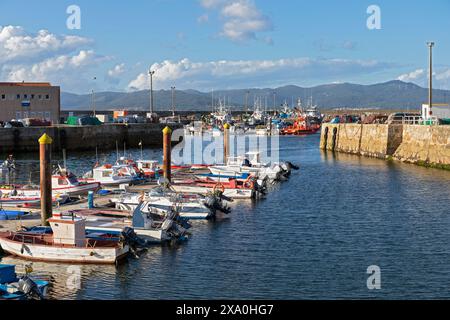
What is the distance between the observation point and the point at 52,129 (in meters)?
84.0

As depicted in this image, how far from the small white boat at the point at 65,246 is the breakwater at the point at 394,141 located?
4244cm

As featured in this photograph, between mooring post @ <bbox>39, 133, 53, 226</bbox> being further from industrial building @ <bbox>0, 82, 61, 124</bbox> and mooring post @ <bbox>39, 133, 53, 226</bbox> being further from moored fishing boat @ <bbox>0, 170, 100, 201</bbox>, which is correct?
industrial building @ <bbox>0, 82, 61, 124</bbox>

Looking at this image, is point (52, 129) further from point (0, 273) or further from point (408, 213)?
point (0, 273)

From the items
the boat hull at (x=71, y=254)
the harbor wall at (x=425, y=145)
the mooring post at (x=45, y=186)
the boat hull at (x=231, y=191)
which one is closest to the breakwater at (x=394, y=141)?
the harbor wall at (x=425, y=145)

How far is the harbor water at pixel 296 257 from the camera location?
20.7 meters

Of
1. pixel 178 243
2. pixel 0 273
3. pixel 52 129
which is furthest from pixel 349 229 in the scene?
pixel 52 129

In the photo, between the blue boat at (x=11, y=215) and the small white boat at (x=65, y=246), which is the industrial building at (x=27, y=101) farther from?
the small white boat at (x=65, y=246)

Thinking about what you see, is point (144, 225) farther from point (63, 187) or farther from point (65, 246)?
point (63, 187)

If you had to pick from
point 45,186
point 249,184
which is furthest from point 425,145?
point 45,186

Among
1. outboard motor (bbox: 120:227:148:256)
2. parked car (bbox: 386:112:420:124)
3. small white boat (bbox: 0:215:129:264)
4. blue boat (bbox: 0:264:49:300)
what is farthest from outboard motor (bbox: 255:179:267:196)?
parked car (bbox: 386:112:420:124)

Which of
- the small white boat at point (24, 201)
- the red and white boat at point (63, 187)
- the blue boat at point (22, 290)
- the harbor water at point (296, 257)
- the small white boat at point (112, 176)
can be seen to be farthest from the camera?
the small white boat at point (112, 176)

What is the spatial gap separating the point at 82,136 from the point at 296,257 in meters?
Result: 67.9

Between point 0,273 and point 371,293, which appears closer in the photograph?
point 0,273
